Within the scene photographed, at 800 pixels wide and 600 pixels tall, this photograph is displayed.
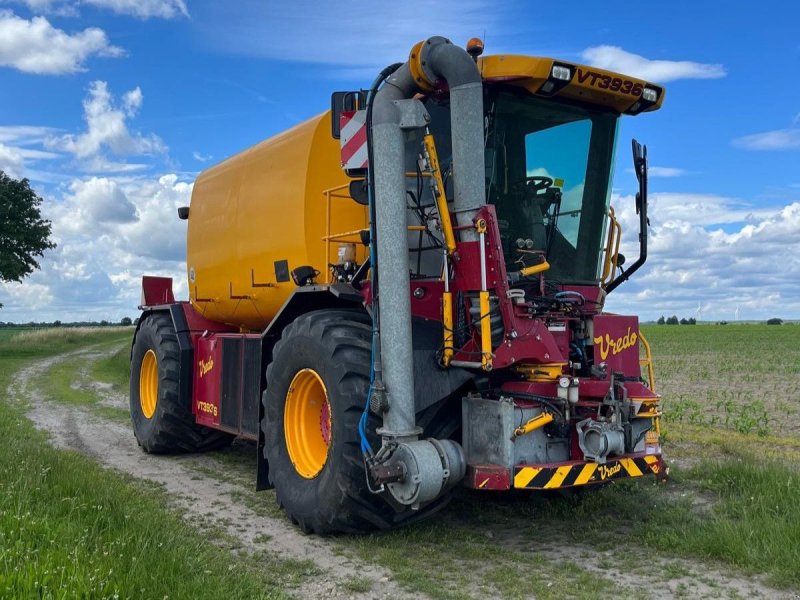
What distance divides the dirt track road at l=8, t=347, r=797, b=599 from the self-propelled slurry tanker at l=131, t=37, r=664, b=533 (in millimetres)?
326

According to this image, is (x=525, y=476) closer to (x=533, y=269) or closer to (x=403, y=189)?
(x=533, y=269)

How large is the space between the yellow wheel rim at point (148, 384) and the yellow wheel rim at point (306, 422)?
4.26 metres

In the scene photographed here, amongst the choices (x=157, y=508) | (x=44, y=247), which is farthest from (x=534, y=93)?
(x=44, y=247)

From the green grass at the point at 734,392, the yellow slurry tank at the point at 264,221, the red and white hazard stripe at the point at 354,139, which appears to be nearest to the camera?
the red and white hazard stripe at the point at 354,139

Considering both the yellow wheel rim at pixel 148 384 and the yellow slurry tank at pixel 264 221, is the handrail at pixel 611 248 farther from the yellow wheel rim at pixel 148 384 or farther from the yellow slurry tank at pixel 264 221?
the yellow wheel rim at pixel 148 384

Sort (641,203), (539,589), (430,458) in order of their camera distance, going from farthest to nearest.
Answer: (641,203) < (430,458) < (539,589)

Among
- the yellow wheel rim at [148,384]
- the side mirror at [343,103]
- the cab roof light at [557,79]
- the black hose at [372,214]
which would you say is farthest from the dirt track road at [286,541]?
the cab roof light at [557,79]

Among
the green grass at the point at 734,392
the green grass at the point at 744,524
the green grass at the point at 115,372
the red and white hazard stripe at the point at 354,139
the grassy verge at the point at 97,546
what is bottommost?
the green grass at the point at 734,392

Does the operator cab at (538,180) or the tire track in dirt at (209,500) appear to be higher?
the operator cab at (538,180)

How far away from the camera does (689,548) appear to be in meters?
5.10

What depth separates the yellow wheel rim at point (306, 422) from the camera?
602 cm

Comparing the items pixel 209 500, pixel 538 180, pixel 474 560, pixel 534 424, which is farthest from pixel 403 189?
pixel 209 500

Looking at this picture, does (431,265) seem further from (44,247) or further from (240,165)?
(44,247)

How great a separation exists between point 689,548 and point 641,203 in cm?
286
